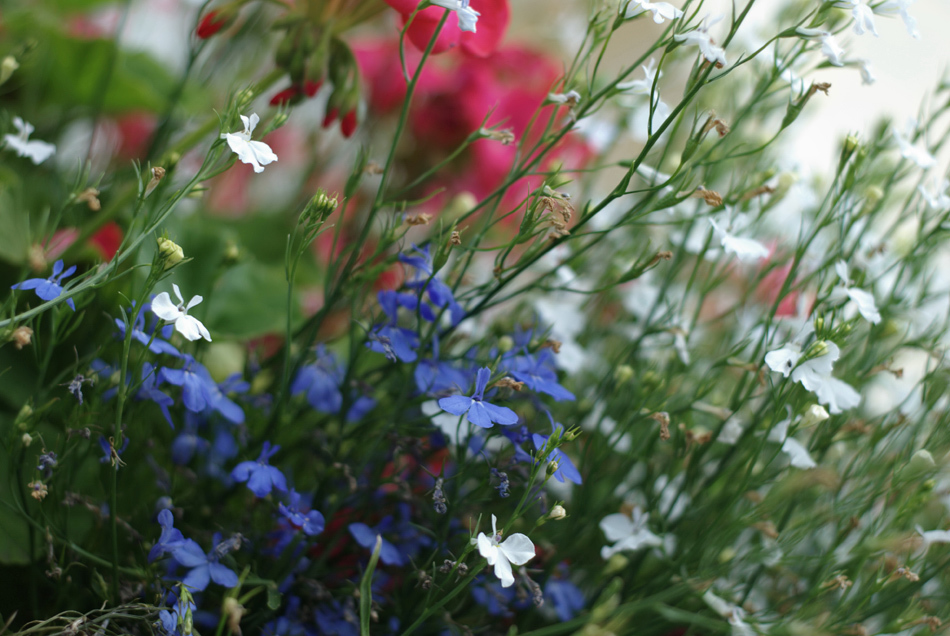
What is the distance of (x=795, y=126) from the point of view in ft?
1.86

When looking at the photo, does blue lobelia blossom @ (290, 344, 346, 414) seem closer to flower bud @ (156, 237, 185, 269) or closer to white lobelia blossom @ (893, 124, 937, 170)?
flower bud @ (156, 237, 185, 269)

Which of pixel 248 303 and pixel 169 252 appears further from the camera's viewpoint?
pixel 248 303

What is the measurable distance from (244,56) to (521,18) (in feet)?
1.50

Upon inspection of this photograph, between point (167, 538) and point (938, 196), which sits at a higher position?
point (938, 196)

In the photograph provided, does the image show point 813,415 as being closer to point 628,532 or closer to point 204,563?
point 628,532

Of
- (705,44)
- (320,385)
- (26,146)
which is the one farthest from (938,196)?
(26,146)

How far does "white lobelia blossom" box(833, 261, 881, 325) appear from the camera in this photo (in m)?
0.28

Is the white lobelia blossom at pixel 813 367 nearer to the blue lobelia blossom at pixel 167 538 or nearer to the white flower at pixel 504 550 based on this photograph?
the white flower at pixel 504 550

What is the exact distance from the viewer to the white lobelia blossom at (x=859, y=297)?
0.93 feet

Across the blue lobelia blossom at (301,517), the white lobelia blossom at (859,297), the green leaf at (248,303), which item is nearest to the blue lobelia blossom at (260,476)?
the blue lobelia blossom at (301,517)

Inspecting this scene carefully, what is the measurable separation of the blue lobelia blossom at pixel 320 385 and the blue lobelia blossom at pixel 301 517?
4cm

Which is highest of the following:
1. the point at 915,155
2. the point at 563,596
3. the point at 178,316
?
the point at 915,155

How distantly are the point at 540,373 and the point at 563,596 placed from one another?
10 centimetres

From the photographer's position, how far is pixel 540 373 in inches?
11.7
